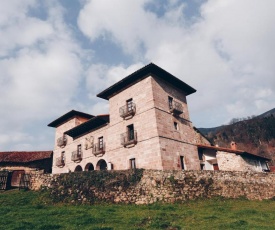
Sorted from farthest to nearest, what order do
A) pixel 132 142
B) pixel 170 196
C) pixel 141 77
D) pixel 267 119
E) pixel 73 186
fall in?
pixel 267 119, pixel 141 77, pixel 132 142, pixel 73 186, pixel 170 196

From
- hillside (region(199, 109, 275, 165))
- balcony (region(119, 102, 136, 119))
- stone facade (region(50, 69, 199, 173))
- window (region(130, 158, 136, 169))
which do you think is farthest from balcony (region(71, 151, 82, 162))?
hillside (region(199, 109, 275, 165))

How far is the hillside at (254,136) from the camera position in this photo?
69.4m

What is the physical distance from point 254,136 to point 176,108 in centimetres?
6729

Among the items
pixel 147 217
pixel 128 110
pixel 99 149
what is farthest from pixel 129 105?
pixel 147 217

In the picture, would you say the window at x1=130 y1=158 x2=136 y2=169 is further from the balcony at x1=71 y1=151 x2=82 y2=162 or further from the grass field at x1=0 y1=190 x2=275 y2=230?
the balcony at x1=71 y1=151 x2=82 y2=162

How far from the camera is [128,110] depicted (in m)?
21.4

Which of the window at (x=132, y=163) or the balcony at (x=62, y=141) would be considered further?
the balcony at (x=62, y=141)

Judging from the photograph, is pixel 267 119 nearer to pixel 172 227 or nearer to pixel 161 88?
pixel 161 88

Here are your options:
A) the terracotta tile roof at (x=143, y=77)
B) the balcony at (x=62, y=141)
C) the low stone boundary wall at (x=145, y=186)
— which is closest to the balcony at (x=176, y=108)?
the terracotta tile roof at (x=143, y=77)

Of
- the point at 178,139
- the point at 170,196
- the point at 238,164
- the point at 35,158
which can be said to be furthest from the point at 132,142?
the point at 35,158

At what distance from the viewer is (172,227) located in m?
8.98

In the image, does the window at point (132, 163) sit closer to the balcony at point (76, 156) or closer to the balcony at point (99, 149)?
the balcony at point (99, 149)

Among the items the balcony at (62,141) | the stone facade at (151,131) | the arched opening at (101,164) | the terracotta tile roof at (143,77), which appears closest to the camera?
the stone facade at (151,131)

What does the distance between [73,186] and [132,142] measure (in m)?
6.43
